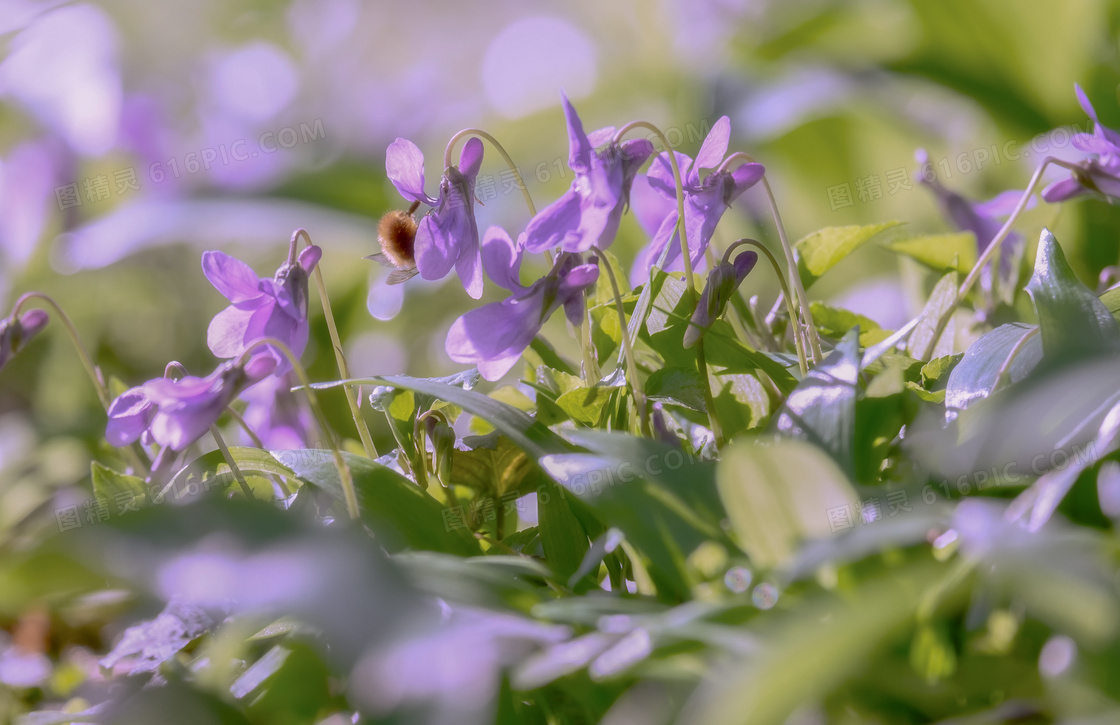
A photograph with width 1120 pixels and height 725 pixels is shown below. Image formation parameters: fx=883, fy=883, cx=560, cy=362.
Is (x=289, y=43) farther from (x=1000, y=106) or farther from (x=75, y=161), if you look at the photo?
(x=1000, y=106)

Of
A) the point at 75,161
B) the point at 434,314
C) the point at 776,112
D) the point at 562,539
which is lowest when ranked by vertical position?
the point at 434,314

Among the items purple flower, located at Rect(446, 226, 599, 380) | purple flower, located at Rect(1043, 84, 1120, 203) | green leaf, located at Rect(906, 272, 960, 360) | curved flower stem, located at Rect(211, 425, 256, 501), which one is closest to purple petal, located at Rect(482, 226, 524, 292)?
purple flower, located at Rect(446, 226, 599, 380)

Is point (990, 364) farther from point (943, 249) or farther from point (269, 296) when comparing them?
point (269, 296)

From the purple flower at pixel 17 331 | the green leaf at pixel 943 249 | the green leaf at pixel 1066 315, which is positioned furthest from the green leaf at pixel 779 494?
the purple flower at pixel 17 331

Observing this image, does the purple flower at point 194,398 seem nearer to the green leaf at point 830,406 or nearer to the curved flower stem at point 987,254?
the green leaf at point 830,406

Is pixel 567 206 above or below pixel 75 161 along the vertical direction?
below

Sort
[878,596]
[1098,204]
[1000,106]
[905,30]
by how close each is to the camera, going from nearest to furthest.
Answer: [878,596] → [1098,204] → [1000,106] → [905,30]

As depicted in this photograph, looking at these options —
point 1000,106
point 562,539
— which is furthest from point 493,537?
point 1000,106

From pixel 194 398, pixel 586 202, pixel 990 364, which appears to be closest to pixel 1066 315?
pixel 990 364
